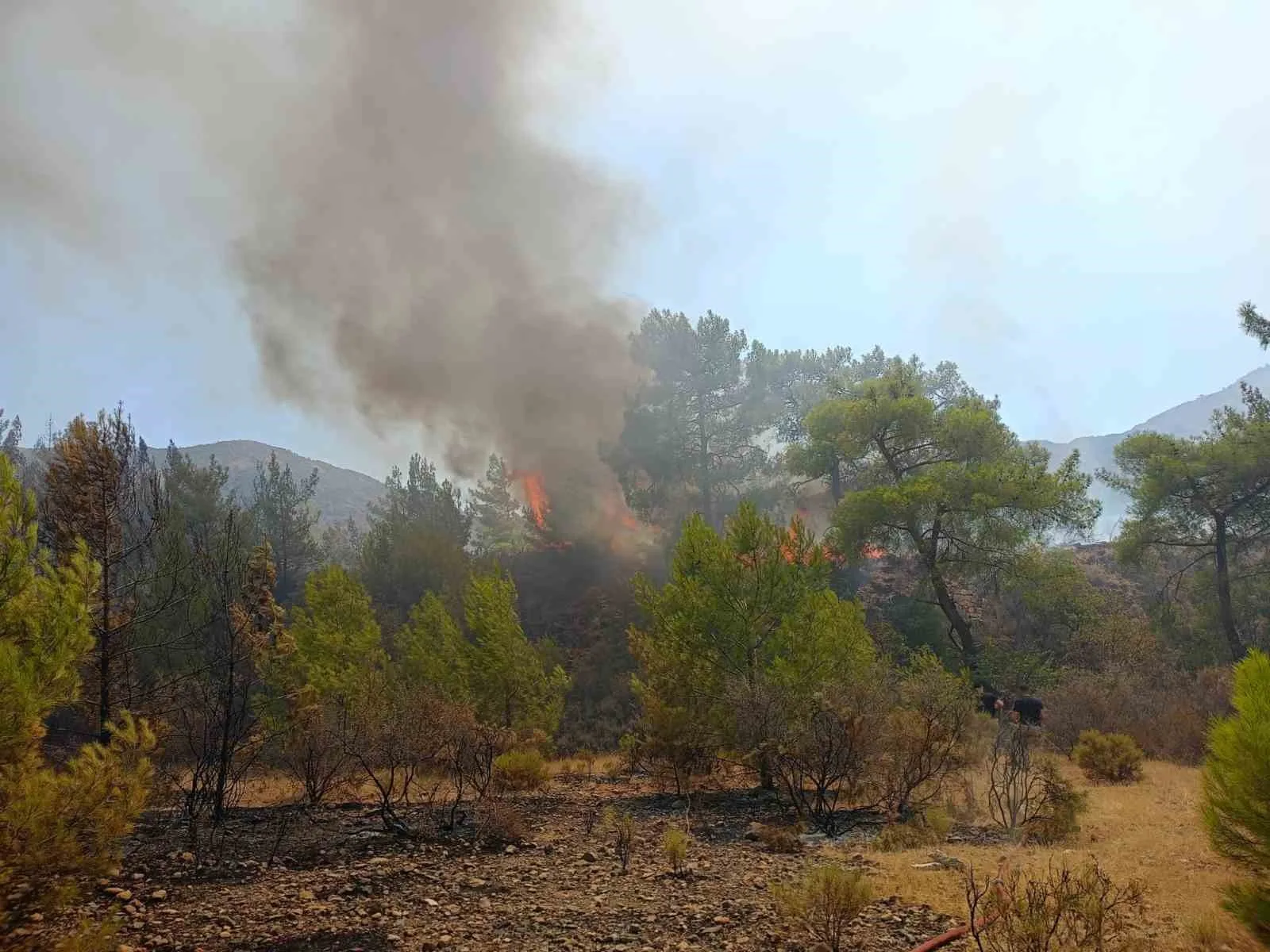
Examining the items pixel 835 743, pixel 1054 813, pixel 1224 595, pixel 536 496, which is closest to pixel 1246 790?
pixel 1054 813

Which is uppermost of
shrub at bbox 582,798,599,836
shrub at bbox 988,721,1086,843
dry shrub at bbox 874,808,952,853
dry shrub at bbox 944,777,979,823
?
shrub at bbox 988,721,1086,843

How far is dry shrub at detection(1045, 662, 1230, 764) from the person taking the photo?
60.1 feet

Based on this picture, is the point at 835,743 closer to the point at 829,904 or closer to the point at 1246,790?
the point at 829,904

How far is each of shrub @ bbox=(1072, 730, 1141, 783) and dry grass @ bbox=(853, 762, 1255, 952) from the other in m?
2.30

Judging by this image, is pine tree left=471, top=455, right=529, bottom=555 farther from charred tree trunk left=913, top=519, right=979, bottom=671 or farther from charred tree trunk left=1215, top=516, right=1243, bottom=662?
charred tree trunk left=1215, top=516, right=1243, bottom=662

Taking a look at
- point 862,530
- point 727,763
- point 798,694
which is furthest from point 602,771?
point 862,530

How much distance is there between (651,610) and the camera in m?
19.4

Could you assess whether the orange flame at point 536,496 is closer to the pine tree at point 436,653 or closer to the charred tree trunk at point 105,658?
the pine tree at point 436,653

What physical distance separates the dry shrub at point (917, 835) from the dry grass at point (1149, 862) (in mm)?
329

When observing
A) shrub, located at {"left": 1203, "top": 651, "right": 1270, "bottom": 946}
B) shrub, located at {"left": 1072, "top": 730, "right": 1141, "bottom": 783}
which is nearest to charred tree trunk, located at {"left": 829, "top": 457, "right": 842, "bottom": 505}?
shrub, located at {"left": 1072, "top": 730, "right": 1141, "bottom": 783}

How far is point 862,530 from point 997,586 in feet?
23.3

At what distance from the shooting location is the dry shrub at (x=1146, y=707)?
18328 mm

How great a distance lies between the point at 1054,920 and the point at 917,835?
20.2 ft

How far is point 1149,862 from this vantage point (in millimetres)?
8547
